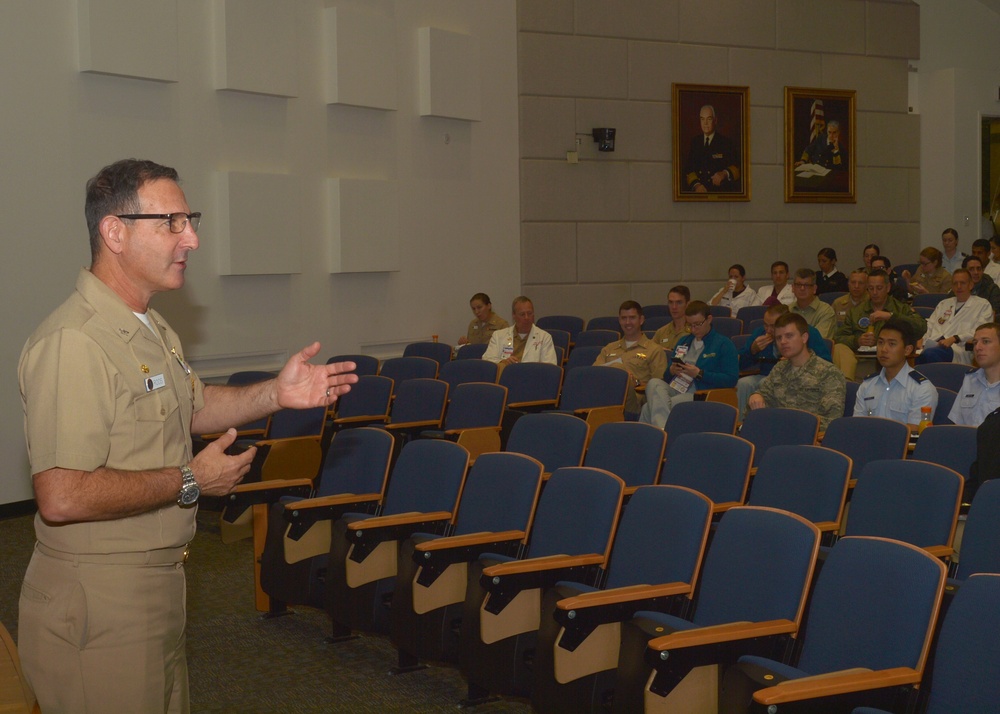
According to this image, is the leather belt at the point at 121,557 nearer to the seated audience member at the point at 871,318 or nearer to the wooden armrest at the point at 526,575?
the wooden armrest at the point at 526,575

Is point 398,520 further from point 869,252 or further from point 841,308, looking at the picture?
point 869,252

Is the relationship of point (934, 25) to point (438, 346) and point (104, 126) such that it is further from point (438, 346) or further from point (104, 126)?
point (104, 126)

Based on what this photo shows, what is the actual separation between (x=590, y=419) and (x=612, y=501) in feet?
8.35

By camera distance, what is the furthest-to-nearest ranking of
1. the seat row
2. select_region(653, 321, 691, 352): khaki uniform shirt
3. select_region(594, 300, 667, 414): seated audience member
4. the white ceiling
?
the white ceiling
select_region(653, 321, 691, 352): khaki uniform shirt
select_region(594, 300, 667, 414): seated audience member
the seat row

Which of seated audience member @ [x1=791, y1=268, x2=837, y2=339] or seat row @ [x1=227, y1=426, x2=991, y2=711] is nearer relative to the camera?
seat row @ [x1=227, y1=426, x2=991, y2=711]

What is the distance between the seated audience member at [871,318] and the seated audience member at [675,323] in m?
1.14

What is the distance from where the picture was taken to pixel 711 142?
11242mm

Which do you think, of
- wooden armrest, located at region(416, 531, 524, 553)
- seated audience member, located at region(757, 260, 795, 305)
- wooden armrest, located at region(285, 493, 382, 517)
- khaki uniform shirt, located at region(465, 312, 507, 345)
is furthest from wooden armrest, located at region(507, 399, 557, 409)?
seated audience member, located at region(757, 260, 795, 305)

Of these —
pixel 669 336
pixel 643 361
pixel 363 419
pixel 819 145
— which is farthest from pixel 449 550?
pixel 819 145

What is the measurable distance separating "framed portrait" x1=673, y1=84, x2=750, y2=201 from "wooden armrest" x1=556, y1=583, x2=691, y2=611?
8.52 meters

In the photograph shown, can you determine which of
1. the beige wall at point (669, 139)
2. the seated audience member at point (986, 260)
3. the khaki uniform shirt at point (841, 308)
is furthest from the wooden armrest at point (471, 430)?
the seated audience member at point (986, 260)

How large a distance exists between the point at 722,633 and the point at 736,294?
854cm

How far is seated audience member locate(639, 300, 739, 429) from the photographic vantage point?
6391 millimetres

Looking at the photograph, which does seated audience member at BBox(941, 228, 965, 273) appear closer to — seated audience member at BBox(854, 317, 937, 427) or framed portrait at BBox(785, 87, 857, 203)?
framed portrait at BBox(785, 87, 857, 203)
